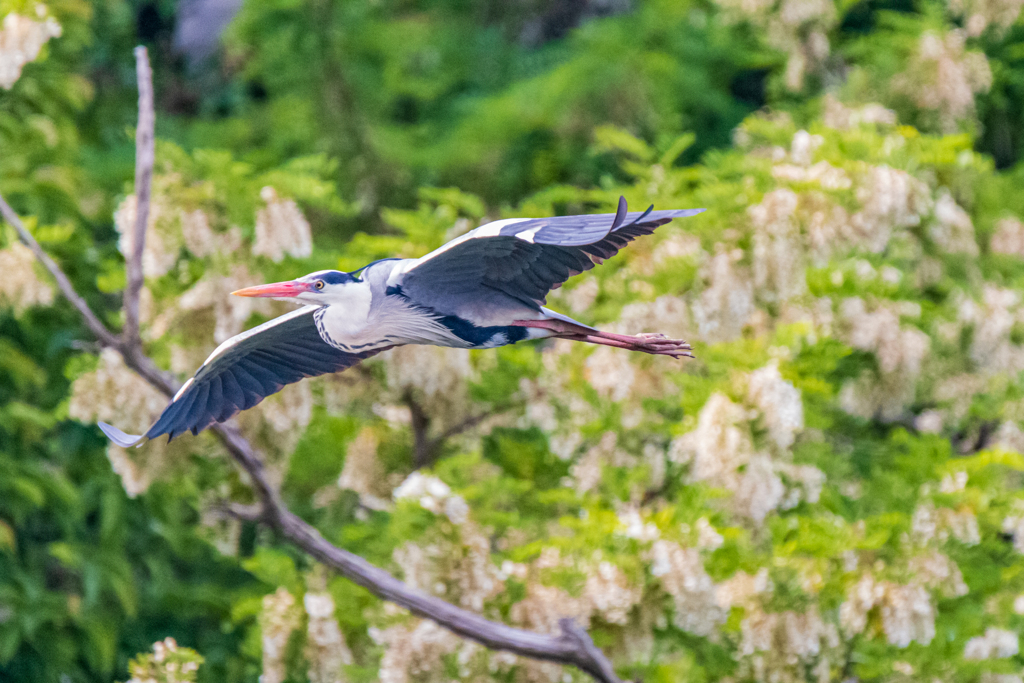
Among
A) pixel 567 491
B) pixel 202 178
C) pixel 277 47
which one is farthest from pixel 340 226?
pixel 567 491

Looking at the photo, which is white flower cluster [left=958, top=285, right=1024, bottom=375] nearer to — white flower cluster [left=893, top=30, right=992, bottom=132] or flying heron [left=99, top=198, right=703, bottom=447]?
white flower cluster [left=893, top=30, right=992, bottom=132]

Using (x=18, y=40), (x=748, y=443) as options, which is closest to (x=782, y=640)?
(x=748, y=443)

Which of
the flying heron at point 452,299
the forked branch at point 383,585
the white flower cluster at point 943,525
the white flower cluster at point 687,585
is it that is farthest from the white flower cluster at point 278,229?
the white flower cluster at point 943,525

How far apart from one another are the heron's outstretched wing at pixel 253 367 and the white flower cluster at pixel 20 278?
2908mm

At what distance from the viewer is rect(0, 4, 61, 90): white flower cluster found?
4.45 metres

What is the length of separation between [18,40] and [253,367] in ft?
9.34

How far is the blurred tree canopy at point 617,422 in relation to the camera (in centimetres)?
446

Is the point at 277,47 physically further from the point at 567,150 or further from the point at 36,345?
the point at 36,345

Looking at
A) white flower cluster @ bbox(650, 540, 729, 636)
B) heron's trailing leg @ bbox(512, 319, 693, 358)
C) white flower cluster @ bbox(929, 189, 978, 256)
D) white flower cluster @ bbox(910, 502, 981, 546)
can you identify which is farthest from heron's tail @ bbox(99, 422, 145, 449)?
white flower cluster @ bbox(929, 189, 978, 256)

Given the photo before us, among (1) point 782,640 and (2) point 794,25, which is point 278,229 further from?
A: (2) point 794,25

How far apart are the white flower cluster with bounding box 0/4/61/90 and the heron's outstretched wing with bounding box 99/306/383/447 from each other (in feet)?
9.24

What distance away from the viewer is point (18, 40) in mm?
4449

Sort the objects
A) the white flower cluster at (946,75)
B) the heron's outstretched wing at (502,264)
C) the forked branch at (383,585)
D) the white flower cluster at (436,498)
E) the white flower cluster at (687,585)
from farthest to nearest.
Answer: the white flower cluster at (946,75)
the white flower cluster at (436,498)
the white flower cluster at (687,585)
the forked branch at (383,585)
the heron's outstretched wing at (502,264)

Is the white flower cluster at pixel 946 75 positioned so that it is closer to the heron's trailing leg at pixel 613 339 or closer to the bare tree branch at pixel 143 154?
the bare tree branch at pixel 143 154
